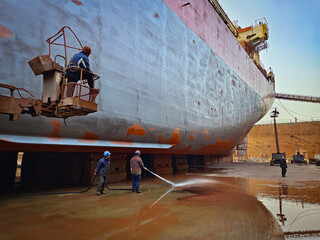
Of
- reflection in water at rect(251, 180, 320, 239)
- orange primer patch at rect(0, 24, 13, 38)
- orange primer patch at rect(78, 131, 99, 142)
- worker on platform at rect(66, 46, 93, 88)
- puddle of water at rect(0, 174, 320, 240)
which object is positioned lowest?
puddle of water at rect(0, 174, 320, 240)

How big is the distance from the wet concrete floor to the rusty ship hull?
66.8 inches

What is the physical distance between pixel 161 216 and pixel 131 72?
498 centimetres

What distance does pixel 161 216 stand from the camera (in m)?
4.09

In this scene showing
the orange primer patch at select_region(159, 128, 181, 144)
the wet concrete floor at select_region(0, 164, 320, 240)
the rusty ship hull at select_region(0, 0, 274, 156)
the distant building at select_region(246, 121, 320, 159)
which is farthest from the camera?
the distant building at select_region(246, 121, 320, 159)

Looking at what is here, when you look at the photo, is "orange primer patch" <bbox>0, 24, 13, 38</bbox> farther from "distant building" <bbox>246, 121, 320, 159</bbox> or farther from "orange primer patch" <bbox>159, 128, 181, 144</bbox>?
"distant building" <bbox>246, 121, 320, 159</bbox>

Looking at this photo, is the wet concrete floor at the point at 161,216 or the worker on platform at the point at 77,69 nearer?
the wet concrete floor at the point at 161,216

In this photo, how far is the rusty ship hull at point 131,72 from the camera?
198 inches

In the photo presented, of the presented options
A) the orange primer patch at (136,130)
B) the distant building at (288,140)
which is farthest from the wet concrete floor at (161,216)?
the distant building at (288,140)

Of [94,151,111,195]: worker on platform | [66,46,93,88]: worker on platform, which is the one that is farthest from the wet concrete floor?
[66,46,93,88]: worker on platform

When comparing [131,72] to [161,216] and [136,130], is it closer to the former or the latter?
[136,130]

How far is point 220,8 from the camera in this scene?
16.6 m

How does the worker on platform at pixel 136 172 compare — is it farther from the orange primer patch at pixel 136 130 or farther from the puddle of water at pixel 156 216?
the orange primer patch at pixel 136 130

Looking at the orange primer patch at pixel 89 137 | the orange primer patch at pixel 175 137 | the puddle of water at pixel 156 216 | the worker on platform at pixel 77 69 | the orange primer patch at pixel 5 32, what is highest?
the orange primer patch at pixel 5 32

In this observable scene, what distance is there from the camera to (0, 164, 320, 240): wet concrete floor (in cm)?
321
